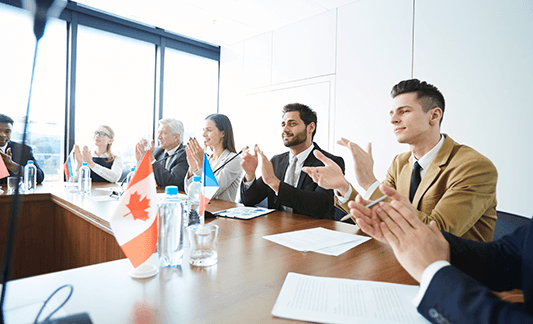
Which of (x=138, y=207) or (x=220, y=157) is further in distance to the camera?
(x=220, y=157)

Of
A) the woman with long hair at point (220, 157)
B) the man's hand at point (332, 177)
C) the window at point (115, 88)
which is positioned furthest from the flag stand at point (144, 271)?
the window at point (115, 88)

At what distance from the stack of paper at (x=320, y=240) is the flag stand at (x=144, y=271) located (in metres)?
0.46

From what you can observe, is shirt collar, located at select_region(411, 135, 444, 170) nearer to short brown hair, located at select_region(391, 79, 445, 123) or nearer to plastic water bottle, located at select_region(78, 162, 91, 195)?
short brown hair, located at select_region(391, 79, 445, 123)

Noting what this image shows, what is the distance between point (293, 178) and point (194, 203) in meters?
0.92

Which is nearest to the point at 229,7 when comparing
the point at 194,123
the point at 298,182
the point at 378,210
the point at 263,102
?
the point at 263,102

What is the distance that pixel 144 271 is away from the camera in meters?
0.82

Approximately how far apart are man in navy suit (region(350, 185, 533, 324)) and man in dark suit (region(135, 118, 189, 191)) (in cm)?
232

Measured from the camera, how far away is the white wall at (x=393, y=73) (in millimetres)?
2498

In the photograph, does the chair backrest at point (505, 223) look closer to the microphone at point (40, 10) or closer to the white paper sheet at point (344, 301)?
the white paper sheet at point (344, 301)

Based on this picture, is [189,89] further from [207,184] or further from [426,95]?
[426,95]

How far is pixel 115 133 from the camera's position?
4289 millimetres

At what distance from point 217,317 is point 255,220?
95 cm

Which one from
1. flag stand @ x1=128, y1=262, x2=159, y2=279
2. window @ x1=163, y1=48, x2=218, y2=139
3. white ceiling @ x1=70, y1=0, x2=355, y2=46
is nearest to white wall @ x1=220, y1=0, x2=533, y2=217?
white ceiling @ x1=70, y1=0, x2=355, y2=46

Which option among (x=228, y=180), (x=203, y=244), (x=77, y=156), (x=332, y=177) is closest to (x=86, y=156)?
(x=77, y=156)
